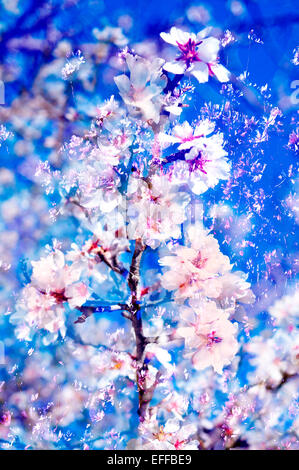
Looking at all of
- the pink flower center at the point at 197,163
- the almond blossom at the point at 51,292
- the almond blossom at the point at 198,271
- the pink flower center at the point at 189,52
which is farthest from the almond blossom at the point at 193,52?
the almond blossom at the point at 51,292

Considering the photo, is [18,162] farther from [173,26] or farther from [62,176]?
[173,26]

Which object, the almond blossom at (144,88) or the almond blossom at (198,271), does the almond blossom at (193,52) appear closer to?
the almond blossom at (144,88)

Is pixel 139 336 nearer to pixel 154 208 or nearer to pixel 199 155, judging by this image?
pixel 154 208

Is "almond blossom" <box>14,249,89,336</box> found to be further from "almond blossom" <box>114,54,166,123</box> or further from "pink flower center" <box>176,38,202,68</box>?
"pink flower center" <box>176,38,202,68</box>

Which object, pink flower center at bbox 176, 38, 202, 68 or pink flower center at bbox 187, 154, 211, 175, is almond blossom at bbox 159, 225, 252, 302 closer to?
pink flower center at bbox 187, 154, 211, 175

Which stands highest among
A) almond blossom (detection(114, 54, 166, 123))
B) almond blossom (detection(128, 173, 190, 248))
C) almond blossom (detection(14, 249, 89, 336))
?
almond blossom (detection(114, 54, 166, 123))

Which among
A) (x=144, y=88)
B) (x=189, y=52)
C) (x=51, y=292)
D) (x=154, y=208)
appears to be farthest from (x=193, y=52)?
(x=51, y=292)

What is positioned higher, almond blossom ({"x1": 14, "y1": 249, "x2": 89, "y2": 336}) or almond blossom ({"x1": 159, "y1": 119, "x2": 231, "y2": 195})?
almond blossom ({"x1": 159, "y1": 119, "x2": 231, "y2": 195})
